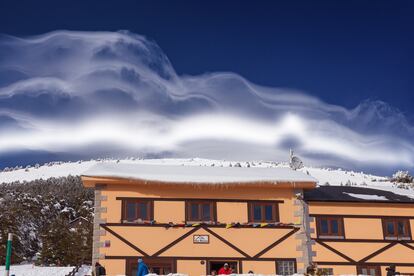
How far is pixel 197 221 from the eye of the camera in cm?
2359

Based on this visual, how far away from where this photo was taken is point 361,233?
24719 millimetres

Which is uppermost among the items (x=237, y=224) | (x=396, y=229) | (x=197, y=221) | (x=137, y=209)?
(x=137, y=209)

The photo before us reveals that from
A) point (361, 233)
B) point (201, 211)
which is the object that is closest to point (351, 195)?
point (361, 233)

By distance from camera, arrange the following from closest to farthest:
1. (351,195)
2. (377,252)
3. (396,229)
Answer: (377,252)
(396,229)
(351,195)

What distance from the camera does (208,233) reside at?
23.5m

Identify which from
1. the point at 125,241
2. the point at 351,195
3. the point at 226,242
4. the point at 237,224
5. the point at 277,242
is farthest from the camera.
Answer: the point at 351,195

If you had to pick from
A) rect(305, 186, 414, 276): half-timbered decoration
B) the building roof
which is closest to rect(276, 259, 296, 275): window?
rect(305, 186, 414, 276): half-timbered decoration

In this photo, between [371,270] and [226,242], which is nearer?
[226,242]

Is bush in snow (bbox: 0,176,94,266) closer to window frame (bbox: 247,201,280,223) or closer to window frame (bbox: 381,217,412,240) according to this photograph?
window frame (bbox: 247,201,280,223)

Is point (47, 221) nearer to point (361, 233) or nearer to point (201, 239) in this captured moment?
point (201, 239)

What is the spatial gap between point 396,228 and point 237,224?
7.76m

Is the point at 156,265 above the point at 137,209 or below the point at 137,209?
below

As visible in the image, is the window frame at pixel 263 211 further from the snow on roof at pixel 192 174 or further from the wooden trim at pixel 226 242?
the wooden trim at pixel 226 242

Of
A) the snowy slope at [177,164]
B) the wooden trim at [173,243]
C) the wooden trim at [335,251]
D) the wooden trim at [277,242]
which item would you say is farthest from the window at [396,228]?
the snowy slope at [177,164]
